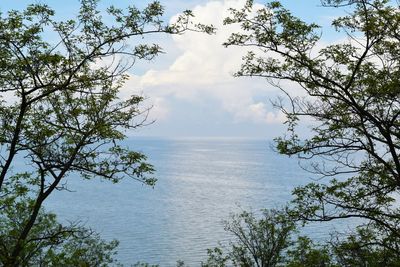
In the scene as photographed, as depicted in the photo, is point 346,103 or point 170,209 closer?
point 346,103

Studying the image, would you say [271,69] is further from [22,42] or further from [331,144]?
[22,42]

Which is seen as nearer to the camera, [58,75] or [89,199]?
[58,75]

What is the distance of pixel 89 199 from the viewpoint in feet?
427

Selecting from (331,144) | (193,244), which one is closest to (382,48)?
(331,144)

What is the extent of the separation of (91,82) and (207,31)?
4190 mm

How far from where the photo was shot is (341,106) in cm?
1530

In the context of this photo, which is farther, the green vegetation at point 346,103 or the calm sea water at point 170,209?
the calm sea water at point 170,209

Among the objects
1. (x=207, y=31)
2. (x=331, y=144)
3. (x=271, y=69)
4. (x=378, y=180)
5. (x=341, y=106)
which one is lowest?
(x=378, y=180)

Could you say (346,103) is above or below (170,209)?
below

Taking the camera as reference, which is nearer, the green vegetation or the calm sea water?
the green vegetation

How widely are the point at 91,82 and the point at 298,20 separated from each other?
7058 millimetres

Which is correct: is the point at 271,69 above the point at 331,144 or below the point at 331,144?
above

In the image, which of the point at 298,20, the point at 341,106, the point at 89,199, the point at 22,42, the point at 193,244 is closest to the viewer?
the point at 22,42

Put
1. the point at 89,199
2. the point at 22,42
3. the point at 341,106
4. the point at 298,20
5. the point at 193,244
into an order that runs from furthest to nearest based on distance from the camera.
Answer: the point at 89,199 → the point at 193,244 → the point at 341,106 → the point at 298,20 → the point at 22,42
